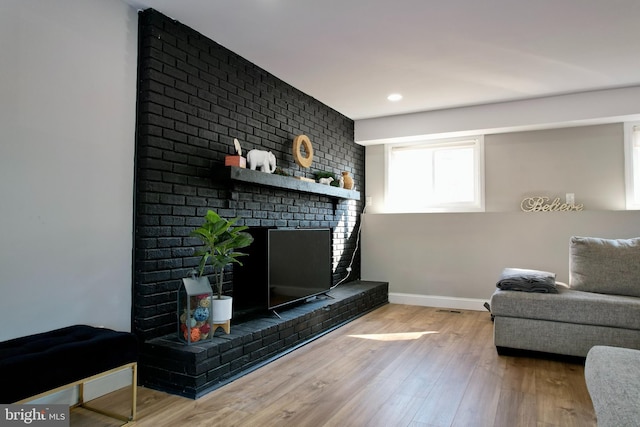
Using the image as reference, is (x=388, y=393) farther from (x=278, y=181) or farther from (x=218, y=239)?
(x=278, y=181)

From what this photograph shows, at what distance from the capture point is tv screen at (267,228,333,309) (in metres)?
3.20

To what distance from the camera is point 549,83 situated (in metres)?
3.83

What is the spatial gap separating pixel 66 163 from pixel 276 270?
1.64 m

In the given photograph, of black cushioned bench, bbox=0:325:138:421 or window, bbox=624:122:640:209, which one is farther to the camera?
window, bbox=624:122:640:209

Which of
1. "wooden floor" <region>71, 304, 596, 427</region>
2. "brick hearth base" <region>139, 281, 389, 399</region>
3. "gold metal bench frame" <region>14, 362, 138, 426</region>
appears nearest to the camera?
"gold metal bench frame" <region>14, 362, 138, 426</region>

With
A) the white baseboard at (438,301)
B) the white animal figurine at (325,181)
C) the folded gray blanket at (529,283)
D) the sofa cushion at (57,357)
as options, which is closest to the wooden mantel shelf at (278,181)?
the white animal figurine at (325,181)

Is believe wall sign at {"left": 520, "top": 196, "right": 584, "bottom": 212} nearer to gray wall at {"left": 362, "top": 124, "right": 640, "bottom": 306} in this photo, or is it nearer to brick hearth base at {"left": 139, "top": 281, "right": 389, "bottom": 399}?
gray wall at {"left": 362, "top": 124, "right": 640, "bottom": 306}

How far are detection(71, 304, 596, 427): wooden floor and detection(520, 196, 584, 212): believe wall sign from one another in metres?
1.89

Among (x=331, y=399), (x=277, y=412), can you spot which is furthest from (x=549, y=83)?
(x=277, y=412)

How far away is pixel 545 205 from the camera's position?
4477 millimetres

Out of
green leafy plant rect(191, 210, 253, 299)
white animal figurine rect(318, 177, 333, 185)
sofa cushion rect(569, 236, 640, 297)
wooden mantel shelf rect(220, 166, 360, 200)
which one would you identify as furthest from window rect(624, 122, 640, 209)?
green leafy plant rect(191, 210, 253, 299)

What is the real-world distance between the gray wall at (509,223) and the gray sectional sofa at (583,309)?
1088mm

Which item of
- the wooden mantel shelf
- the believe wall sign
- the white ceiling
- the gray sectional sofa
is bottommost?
the gray sectional sofa

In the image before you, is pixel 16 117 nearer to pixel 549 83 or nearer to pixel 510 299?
pixel 510 299
